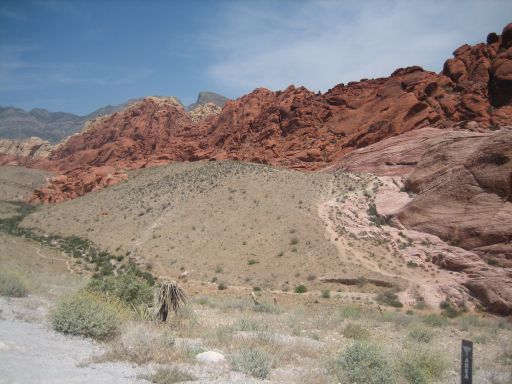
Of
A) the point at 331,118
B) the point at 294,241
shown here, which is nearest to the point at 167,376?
the point at 294,241

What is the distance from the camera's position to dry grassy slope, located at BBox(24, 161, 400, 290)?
2403 cm

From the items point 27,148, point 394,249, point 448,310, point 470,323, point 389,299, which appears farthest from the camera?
point 27,148

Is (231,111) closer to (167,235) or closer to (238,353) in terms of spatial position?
(167,235)

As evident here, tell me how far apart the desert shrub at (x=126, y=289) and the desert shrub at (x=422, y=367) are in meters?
7.32

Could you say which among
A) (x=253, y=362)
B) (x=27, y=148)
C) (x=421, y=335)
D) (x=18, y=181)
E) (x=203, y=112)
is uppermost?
(x=203, y=112)

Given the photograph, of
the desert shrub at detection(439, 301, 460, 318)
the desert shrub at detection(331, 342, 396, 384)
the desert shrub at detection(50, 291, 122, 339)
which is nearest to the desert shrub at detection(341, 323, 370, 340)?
the desert shrub at detection(331, 342, 396, 384)

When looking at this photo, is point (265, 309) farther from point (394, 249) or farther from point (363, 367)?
point (394, 249)

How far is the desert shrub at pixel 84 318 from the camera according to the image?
26.8ft

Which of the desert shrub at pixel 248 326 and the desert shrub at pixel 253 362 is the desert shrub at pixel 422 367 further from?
the desert shrub at pixel 248 326

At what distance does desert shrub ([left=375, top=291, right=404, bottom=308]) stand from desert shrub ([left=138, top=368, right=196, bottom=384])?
1368 centimetres

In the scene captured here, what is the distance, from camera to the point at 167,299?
1068 centimetres

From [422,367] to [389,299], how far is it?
11.0 meters

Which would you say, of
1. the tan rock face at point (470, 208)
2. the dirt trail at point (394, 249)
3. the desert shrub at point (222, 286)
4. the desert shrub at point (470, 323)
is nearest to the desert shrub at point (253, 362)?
the desert shrub at point (470, 323)

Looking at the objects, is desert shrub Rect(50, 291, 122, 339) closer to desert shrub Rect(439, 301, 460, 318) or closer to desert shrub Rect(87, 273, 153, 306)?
desert shrub Rect(87, 273, 153, 306)
